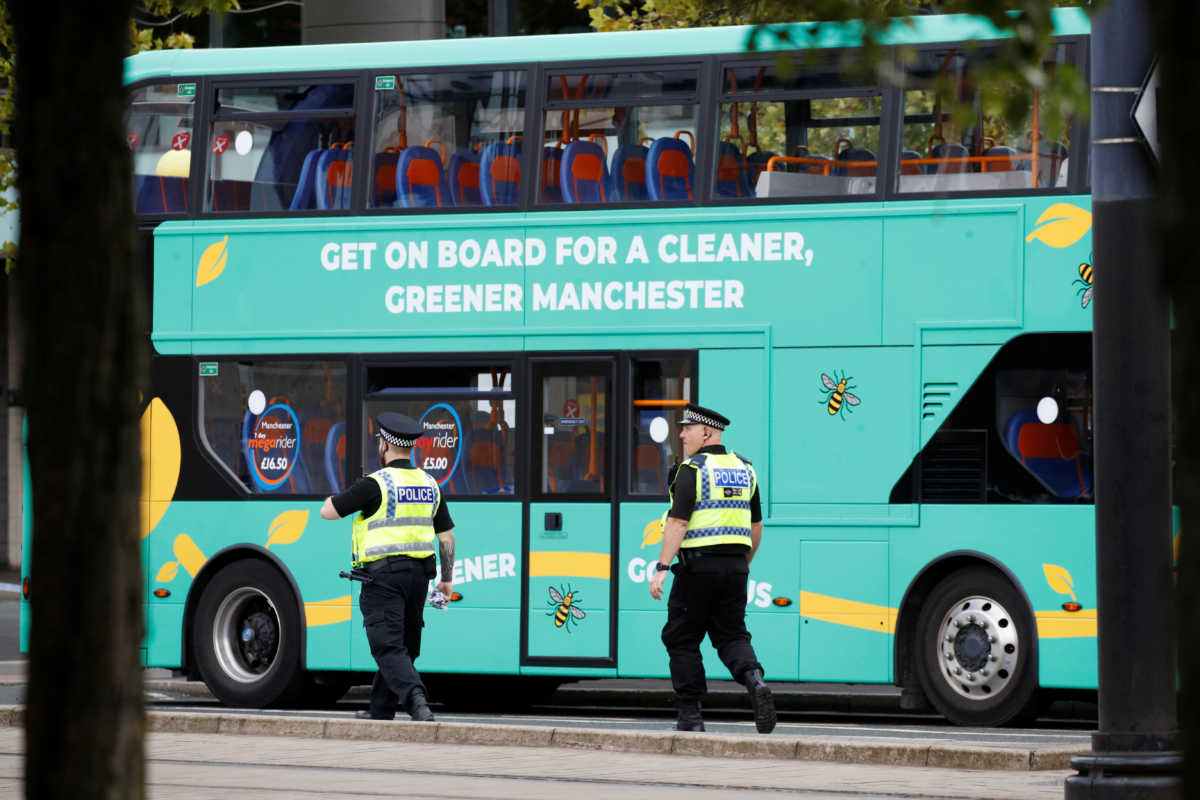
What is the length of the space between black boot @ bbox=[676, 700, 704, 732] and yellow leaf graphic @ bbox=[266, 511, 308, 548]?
3.51m

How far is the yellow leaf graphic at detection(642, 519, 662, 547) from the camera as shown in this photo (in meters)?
13.2

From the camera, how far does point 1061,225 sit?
12445mm

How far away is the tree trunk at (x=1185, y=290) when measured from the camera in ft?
10.3

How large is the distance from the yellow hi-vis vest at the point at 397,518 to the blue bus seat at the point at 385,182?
2.50 meters

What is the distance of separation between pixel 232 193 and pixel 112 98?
10617 millimetres

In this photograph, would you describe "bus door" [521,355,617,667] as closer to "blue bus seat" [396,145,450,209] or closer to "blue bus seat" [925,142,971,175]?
"blue bus seat" [396,145,450,209]

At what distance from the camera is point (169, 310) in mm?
14555

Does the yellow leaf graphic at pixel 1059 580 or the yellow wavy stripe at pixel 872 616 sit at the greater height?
the yellow leaf graphic at pixel 1059 580

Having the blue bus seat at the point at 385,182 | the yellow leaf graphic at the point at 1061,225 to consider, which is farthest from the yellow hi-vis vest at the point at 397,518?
the yellow leaf graphic at the point at 1061,225

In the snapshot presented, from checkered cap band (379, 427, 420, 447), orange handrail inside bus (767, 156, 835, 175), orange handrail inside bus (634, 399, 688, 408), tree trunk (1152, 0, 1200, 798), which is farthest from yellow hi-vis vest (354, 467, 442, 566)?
tree trunk (1152, 0, 1200, 798)

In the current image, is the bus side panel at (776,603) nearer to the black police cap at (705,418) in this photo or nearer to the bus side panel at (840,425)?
the bus side panel at (840,425)

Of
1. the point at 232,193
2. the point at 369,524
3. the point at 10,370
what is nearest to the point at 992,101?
the point at 369,524

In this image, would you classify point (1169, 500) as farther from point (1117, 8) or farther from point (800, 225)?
point (800, 225)

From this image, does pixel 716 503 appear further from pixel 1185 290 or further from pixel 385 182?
pixel 1185 290
